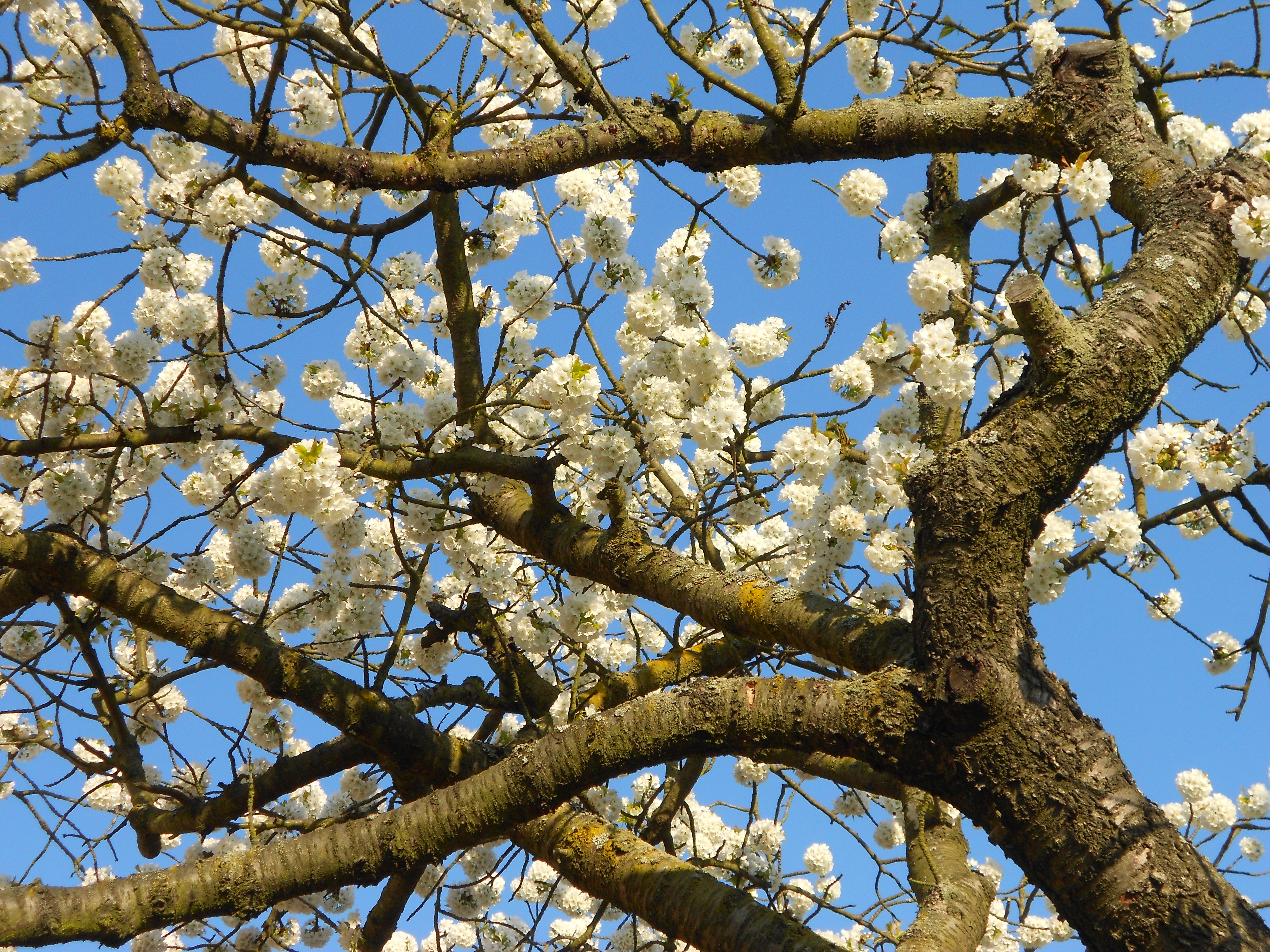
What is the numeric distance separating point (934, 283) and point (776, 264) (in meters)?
1.27

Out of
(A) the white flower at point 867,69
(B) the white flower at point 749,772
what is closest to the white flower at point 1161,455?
(A) the white flower at point 867,69

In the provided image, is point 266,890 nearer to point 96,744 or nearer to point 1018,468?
point 1018,468

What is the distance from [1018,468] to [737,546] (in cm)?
184

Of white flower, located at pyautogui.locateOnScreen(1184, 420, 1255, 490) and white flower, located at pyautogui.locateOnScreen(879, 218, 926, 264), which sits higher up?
white flower, located at pyautogui.locateOnScreen(879, 218, 926, 264)

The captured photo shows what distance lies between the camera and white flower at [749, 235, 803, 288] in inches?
150

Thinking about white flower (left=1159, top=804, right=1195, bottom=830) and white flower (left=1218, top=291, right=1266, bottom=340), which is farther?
white flower (left=1159, top=804, right=1195, bottom=830)

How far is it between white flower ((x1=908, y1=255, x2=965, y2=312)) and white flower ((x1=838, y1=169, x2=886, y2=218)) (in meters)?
1.51

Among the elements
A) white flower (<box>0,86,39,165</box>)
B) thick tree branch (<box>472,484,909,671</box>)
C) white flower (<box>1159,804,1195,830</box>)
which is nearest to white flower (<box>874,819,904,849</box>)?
white flower (<box>1159,804,1195,830</box>)

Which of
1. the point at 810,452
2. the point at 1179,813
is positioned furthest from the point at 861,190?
the point at 1179,813

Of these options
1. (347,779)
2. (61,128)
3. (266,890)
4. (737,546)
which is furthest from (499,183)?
(347,779)

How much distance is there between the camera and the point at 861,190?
13.4 ft

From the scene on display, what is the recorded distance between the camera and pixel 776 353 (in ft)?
12.4

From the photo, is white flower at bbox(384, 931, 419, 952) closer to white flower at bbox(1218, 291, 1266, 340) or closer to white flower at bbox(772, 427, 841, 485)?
white flower at bbox(772, 427, 841, 485)

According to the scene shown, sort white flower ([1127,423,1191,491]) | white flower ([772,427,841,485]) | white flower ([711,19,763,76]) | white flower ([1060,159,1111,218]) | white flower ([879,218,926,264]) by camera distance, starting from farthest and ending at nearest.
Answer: white flower ([711,19,763,76])
white flower ([879,218,926,264])
white flower ([772,427,841,485])
white flower ([1127,423,1191,491])
white flower ([1060,159,1111,218])
